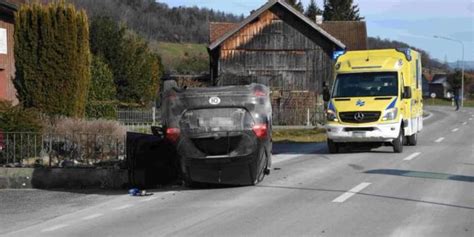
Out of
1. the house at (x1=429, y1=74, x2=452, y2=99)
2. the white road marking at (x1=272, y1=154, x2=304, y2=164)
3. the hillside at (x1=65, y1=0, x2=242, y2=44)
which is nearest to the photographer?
the white road marking at (x1=272, y1=154, x2=304, y2=164)

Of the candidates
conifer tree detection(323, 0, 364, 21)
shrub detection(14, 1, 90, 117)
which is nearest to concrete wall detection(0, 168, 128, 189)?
shrub detection(14, 1, 90, 117)

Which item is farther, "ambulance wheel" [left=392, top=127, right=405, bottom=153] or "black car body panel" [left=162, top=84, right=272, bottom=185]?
"ambulance wheel" [left=392, top=127, right=405, bottom=153]

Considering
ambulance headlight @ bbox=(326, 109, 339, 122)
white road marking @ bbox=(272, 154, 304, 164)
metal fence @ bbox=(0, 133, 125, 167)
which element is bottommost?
white road marking @ bbox=(272, 154, 304, 164)

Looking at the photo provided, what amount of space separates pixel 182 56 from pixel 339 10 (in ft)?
77.5

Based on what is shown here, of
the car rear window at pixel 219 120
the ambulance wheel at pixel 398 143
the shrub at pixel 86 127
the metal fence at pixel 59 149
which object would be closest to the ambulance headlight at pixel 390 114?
the ambulance wheel at pixel 398 143

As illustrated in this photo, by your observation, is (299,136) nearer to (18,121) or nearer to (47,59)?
(47,59)

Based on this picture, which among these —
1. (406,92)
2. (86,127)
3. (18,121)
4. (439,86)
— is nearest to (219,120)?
(18,121)

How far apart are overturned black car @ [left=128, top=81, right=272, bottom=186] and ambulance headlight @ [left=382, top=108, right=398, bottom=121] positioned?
293 inches

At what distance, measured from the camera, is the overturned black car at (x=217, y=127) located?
471 inches

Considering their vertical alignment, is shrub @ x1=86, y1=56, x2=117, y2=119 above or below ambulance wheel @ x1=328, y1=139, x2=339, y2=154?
above

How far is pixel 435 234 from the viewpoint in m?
8.27

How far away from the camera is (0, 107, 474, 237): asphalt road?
878 centimetres

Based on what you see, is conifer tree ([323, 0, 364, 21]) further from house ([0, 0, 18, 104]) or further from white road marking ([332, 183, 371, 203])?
white road marking ([332, 183, 371, 203])

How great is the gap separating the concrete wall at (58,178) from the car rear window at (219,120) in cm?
230
